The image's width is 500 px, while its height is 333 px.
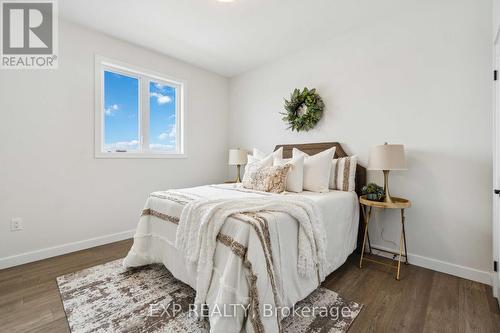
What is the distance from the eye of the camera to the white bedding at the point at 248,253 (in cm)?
128

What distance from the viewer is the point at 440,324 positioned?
59.4 inches

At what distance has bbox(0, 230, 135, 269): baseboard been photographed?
2.31 metres

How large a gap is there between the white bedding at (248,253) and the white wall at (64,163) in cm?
112

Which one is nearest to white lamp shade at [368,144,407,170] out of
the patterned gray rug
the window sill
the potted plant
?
the potted plant

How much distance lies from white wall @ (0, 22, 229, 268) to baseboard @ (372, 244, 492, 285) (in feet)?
10.9

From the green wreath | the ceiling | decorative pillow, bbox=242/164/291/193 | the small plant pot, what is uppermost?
the ceiling

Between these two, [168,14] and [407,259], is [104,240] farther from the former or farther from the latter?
[407,259]

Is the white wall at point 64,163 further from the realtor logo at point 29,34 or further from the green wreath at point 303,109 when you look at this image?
the green wreath at point 303,109

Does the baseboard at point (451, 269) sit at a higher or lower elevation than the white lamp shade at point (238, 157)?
lower

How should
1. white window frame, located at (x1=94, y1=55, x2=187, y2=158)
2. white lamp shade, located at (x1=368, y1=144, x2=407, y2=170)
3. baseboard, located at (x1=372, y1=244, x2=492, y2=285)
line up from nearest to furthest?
baseboard, located at (x1=372, y1=244, x2=492, y2=285) → white lamp shade, located at (x1=368, y1=144, x2=407, y2=170) → white window frame, located at (x1=94, y1=55, x2=187, y2=158)

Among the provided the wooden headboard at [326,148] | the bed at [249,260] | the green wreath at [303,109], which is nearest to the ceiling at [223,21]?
the green wreath at [303,109]

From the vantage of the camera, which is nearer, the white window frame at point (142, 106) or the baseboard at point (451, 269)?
the baseboard at point (451, 269)

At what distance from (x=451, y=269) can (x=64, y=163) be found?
4167 millimetres

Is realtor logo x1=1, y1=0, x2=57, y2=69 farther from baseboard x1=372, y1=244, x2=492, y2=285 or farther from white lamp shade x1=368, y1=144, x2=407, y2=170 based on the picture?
baseboard x1=372, y1=244, x2=492, y2=285
